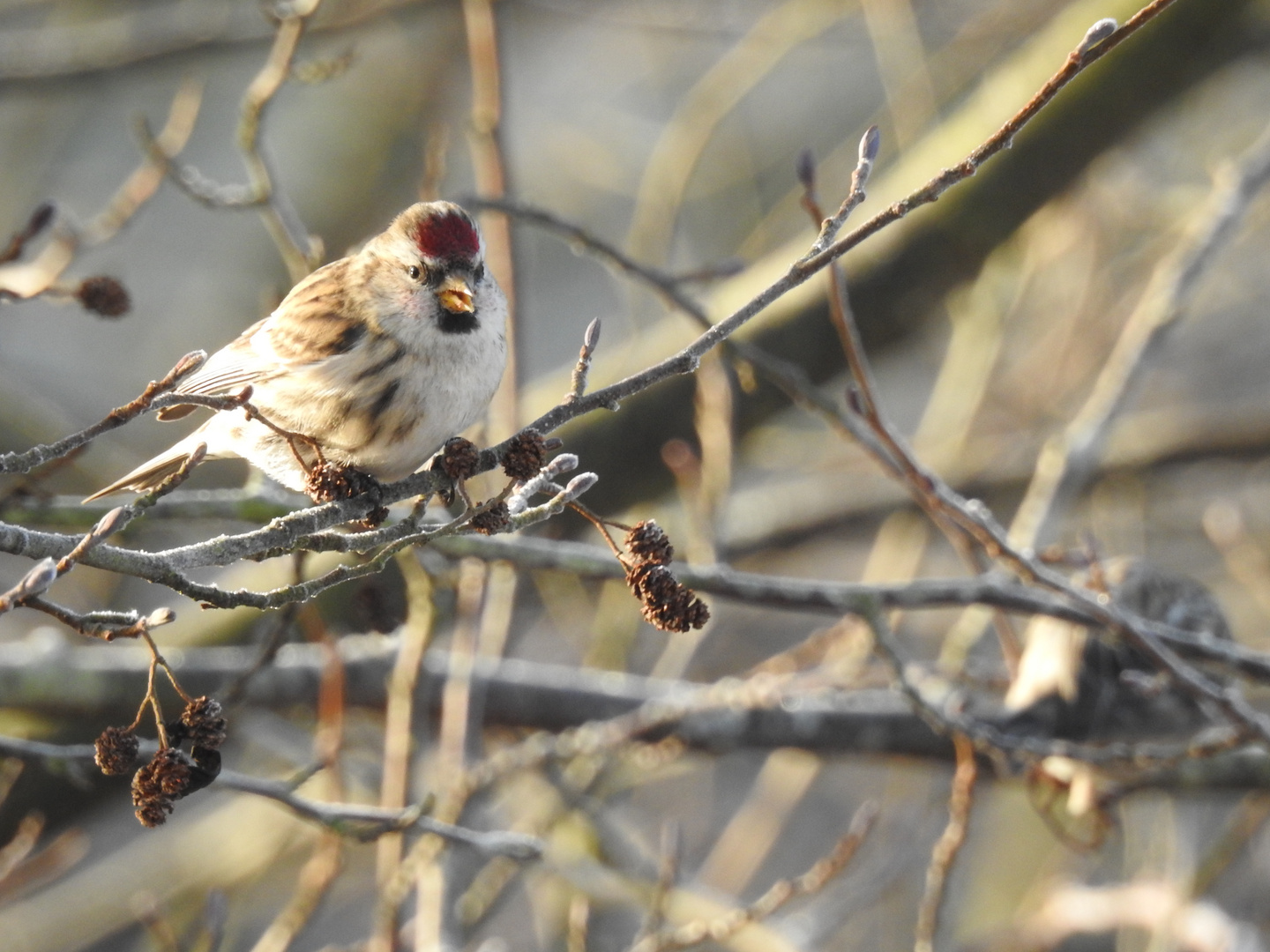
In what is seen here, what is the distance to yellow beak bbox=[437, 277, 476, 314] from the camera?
2.00m

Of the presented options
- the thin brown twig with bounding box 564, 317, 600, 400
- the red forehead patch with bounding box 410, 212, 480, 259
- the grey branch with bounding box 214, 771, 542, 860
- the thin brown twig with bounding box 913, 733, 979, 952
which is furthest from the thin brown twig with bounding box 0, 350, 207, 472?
the thin brown twig with bounding box 913, 733, 979, 952

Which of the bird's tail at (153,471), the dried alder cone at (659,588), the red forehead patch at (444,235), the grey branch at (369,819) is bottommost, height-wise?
the grey branch at (369,819)

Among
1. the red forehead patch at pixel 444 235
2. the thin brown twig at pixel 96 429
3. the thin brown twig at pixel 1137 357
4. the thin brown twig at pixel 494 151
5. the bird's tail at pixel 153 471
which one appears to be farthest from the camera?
the thin brown twig at pixel 1137 357

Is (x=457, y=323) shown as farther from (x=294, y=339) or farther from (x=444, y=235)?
(x=294, y=339)

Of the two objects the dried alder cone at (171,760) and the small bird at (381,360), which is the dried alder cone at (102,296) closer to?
the small bird at (381,360)

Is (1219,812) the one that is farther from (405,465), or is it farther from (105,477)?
(405,465)

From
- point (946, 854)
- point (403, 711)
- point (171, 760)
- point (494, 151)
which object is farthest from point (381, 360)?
point (946, 854)

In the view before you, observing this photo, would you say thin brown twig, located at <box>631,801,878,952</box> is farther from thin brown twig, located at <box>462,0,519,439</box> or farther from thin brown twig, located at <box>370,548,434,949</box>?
thin brown twig, located at <box>462,0,519,439</box>

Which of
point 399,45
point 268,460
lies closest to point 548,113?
point 399,45

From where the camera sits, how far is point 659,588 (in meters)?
1.46

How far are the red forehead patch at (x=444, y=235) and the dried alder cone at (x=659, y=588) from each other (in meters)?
0.77

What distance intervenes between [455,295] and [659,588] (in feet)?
2.39

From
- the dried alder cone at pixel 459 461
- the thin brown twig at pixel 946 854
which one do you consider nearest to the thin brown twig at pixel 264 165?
the dried alder cone at pixel 459 461

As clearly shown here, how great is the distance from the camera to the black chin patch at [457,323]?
2051 millimetres
